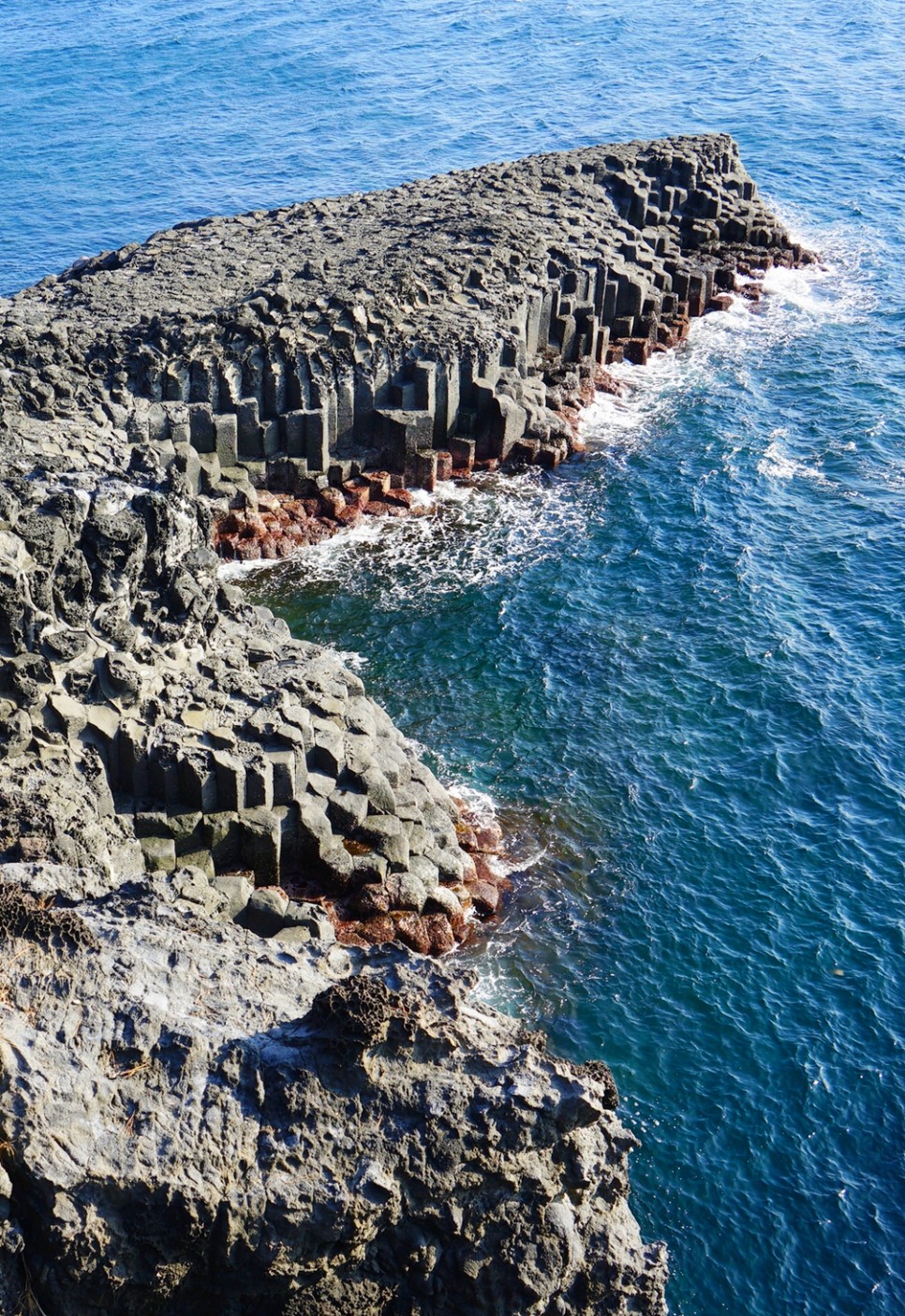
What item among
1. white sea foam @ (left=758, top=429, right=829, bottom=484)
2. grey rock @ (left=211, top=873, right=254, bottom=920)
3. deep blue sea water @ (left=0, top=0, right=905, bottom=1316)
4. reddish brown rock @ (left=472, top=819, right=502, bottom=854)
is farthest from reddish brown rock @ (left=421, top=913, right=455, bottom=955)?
white sea foam @ (left=758, top=429, right=829, bottom=484)

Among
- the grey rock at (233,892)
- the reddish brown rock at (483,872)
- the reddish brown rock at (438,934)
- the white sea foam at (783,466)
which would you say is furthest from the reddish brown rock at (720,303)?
the grey rock at (233,892)

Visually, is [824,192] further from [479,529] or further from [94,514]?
[94,514]

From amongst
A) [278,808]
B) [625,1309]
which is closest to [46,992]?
[625,1309]

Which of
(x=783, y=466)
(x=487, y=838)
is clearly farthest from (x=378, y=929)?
(x=783, y=466)

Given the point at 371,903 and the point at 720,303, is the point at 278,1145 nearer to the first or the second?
the point at 371,903

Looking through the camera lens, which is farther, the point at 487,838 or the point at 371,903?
the point at 487,838
